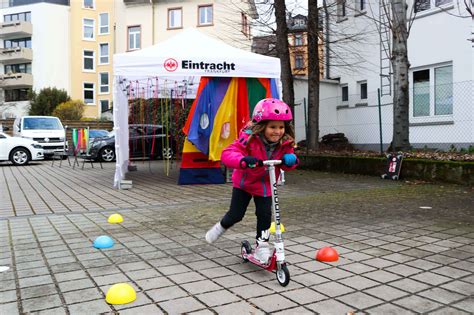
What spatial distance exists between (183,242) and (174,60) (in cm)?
Answer: 525

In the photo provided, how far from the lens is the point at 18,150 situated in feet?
57.2

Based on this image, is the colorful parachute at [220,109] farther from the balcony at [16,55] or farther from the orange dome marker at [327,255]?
the balcony at [16,55]

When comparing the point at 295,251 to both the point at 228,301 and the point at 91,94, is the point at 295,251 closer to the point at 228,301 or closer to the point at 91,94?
the point at 228,301

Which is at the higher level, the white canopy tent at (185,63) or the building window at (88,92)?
the building window at (88,92)

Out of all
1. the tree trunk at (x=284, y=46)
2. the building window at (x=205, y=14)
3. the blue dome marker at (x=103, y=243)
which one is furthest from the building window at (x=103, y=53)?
the blue dome marker at (x=103, y=243)

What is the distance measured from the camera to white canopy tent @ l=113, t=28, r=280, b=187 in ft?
29.1

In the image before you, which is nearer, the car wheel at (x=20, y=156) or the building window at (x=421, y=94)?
the building window at (x=421, y=94)

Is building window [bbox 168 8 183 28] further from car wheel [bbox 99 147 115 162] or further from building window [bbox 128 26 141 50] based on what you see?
car wheel [bbox 99 147 115 162]

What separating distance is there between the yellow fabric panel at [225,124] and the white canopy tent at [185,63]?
58 cm

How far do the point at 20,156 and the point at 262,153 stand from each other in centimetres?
1661

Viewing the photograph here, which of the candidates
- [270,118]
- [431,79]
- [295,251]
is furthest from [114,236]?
[431,79]

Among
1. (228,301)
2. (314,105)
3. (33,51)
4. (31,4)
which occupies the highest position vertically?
(31,4)

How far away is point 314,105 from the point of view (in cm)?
1475

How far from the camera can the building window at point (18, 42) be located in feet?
151
